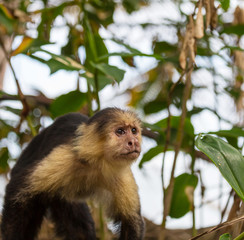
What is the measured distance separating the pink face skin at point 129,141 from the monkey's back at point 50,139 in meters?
0.44

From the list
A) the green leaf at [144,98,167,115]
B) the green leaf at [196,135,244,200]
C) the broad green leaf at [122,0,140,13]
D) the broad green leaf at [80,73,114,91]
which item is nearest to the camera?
the green leaf at [196,135,244,200]

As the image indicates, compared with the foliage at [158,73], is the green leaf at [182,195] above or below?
below

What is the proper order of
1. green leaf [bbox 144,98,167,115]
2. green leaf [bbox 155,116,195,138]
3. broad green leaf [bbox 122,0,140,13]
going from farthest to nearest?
broad green leaf [bbox 122,0,140,13], green leaf [bbox 144,98,167,115], green leaf [bbox 155,116,195,138]

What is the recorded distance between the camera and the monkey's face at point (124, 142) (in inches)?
108

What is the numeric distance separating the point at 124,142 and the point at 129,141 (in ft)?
0.21

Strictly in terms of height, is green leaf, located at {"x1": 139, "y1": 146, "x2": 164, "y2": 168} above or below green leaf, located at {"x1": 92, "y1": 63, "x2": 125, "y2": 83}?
below

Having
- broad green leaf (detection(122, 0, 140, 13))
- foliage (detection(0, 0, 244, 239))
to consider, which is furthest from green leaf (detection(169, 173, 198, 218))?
broad green leaf (detection(122, 0, 140, 13))

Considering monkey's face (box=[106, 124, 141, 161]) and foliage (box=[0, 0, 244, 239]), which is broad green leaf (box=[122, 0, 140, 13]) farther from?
monkey's face (box=[106, 124, 141, 161])

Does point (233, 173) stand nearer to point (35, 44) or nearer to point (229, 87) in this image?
point (35, 44)

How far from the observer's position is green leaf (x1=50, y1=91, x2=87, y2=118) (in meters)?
3.43

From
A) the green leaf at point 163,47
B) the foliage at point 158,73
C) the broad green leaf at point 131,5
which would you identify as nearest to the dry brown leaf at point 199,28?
the foliage at point 158,73

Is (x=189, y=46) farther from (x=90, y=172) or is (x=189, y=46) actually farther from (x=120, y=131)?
(x=90, y=172)

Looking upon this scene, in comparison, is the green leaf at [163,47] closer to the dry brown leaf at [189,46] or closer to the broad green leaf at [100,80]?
the broad green leaf at [100,80]

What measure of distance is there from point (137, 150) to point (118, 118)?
315 mm
